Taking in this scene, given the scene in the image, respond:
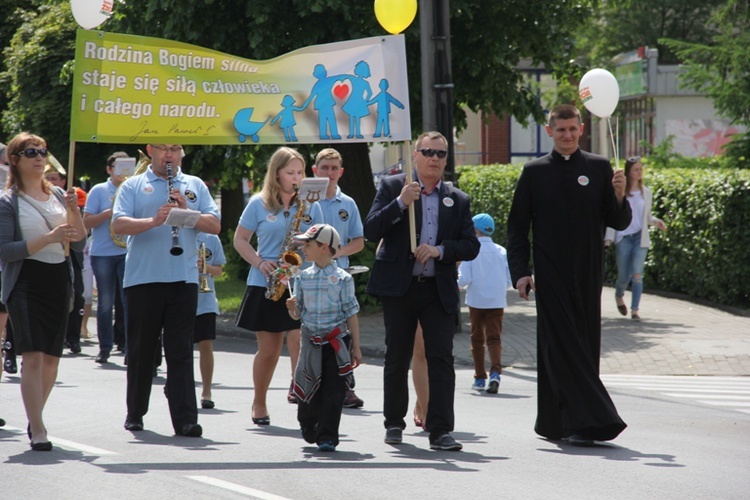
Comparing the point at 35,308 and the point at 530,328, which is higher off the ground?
the point at 35,308

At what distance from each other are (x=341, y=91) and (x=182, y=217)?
1.65 meters

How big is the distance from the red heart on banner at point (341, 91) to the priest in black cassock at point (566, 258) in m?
1.55

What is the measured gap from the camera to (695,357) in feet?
42.4

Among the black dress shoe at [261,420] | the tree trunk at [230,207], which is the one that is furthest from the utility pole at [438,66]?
the tree trunk at [230,207]

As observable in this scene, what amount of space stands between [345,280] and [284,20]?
28.5ft

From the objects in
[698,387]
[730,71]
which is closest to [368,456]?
[698,387]

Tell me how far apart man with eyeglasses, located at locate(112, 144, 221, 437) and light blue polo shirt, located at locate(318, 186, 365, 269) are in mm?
1271

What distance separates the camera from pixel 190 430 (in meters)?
8.11

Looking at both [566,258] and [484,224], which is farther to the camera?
[484,224]

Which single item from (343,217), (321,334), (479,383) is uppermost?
(343,217)

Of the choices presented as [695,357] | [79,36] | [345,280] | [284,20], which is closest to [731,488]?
[345,280]

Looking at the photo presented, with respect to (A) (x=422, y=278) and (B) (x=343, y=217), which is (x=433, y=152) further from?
(B) (x=343, y=217)

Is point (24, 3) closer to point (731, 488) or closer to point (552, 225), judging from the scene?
point (552, 225)

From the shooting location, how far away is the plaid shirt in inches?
304
